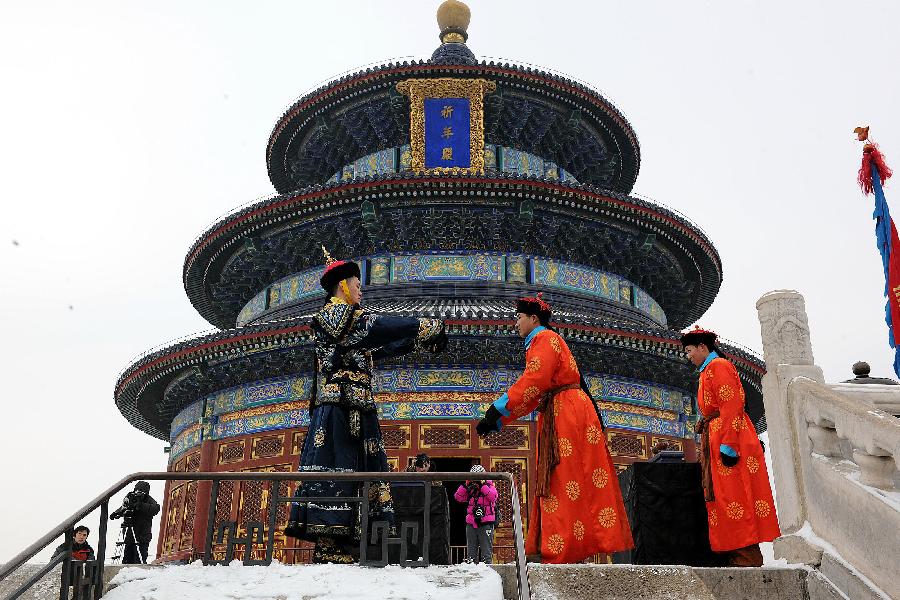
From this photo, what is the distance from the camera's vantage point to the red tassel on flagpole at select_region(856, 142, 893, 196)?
10953 mm

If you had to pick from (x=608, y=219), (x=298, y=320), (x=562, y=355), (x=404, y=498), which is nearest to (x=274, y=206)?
(x=298, y=320)

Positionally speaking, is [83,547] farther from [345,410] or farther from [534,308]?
[534,308]

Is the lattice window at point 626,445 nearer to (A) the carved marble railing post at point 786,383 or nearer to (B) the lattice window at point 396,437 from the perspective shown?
(B) the lattice window at point 396,437

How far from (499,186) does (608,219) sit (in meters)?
2.72

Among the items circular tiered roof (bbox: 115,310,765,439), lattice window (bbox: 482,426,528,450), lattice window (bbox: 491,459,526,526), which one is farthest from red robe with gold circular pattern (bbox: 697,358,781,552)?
lattice window (bbox: 482,426,528,450)

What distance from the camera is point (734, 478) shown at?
6.61 m

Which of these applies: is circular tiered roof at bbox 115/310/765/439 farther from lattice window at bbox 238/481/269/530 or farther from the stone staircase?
the stone staircase

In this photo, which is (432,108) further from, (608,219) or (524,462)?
(524,462)

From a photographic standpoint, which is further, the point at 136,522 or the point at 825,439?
the point at 136,522

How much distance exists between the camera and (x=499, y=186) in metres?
16.4

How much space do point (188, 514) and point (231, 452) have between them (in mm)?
1596

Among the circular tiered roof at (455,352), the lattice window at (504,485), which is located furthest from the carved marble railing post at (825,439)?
the lattice window at (504,485)

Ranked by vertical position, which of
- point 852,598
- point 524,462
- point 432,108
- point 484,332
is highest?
point 432,108

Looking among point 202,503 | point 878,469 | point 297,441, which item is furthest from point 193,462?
point 878,469
